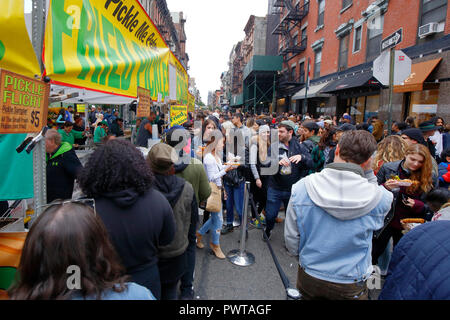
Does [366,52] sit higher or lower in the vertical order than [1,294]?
higher

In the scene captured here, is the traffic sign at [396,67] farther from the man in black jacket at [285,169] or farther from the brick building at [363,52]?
the brick building at [363,52]

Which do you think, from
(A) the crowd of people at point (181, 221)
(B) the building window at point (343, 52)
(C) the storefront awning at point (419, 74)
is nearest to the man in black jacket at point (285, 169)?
(A) the crowd of people at point (181, 221)

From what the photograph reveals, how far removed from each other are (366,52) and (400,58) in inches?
448

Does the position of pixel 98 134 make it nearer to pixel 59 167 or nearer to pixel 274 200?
pixel 59 167

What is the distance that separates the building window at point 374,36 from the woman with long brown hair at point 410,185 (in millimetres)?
12369

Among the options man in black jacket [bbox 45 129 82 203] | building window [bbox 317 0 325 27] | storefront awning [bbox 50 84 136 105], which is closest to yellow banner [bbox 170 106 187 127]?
storefront awning [bbox 50 84 136 105]

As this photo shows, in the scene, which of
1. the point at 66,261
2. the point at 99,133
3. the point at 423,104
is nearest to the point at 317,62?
the point at 423,104

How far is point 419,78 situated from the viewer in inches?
379

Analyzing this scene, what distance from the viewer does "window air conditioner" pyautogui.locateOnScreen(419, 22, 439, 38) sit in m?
9.48

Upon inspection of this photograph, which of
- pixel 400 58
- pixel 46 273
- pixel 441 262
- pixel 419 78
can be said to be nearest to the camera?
pixel 46 273
